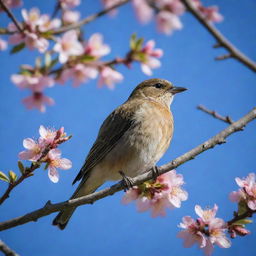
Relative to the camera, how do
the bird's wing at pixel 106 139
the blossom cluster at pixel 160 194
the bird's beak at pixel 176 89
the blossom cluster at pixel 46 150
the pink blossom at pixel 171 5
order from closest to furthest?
the pink blossom at pixel 171 5
the blossom cluster at pixel 46 150
the blossom cluster at pixel 160 194
the bird's wing at pixel 106 139
the bird's beak at pixel 176 89

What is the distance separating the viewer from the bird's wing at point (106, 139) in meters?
4.79

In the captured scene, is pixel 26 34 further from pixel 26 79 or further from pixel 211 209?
pixel 211 209

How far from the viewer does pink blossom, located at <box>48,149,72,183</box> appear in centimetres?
314

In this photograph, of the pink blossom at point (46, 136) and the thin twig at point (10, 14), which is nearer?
the thin twig at point (10, 14)

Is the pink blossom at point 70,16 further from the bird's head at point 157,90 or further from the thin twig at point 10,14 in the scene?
the bird's head at point 157,90

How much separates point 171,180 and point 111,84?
1141 mm

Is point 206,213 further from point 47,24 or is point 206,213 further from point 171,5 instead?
point 47,24

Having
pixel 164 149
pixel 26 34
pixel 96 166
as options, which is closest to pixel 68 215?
pixel 96 166

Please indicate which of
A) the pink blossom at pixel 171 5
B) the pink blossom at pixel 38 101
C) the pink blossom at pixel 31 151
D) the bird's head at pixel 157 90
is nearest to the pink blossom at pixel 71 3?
the pink blossom at pixel 171 5

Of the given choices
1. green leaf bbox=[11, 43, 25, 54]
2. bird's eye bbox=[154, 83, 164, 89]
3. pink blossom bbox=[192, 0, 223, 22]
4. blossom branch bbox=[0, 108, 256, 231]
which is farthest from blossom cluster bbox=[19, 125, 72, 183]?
bird's eye bbox=[154, 83, 164, 89]

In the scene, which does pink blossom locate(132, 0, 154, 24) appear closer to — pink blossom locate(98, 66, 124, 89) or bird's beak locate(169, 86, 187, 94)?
pink blossom locate(98, 66, 124, 89)

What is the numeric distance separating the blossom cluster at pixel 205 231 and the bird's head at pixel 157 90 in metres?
2.84

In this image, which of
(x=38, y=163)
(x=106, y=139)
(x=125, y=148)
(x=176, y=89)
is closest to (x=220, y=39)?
(x=38, y=163)

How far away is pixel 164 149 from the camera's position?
4930 mm
